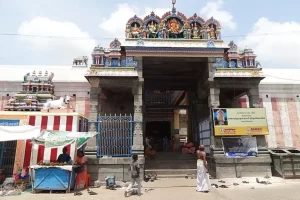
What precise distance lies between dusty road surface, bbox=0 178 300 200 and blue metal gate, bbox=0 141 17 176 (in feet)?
12.3

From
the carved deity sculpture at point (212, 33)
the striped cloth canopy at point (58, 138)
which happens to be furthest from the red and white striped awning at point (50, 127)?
the carved deity sculpture at point (212, 33)

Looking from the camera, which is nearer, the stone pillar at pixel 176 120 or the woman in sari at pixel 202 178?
the woman in sari at pixel 202 178

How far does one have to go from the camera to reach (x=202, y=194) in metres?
8.15

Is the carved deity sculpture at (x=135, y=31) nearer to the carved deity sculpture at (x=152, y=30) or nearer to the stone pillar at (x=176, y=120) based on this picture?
the carved deity sculpture at (x=152, y=30)

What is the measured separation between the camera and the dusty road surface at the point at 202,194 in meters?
7.67

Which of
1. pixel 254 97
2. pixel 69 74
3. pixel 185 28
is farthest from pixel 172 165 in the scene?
pixel 69 74

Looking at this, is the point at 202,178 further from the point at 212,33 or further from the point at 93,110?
the point at 212,33

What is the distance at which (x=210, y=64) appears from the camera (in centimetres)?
1170

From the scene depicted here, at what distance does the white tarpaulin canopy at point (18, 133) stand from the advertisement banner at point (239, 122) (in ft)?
26.4

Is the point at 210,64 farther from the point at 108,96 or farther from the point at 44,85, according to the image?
the point at 44,85

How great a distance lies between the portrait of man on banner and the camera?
11.0 metres

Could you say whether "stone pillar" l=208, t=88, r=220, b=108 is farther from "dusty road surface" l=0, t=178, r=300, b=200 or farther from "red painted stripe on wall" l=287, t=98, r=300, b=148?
"red painted stripe on wall" l=287, t=98, r=300, b=148

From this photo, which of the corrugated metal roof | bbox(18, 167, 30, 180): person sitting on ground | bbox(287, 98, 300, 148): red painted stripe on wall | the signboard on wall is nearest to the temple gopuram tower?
bbox(18, 167, 30, 180): person sitting on ground

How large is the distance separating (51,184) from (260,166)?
9.05 m
